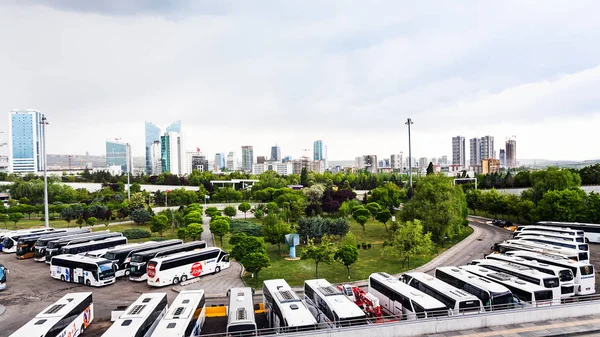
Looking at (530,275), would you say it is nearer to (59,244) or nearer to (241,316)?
(241,316)

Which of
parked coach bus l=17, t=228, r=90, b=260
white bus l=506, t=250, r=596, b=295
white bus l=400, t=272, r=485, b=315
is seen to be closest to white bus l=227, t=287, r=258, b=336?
white bus l=400, t=272, r=485, b=315

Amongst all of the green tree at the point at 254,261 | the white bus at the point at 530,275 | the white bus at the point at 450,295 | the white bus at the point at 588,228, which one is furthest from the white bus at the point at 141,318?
the white bus at the point at 588,228

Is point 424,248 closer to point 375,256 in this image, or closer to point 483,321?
point 375,256

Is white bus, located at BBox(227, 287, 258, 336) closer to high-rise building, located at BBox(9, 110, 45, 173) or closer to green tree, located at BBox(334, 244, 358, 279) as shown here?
green tree, located at BBox(334, 244, 358, 279)

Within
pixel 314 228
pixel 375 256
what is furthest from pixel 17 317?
pixel 375 256

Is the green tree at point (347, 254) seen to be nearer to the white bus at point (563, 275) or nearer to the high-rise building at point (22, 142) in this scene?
the white bus at point (563, 275)
